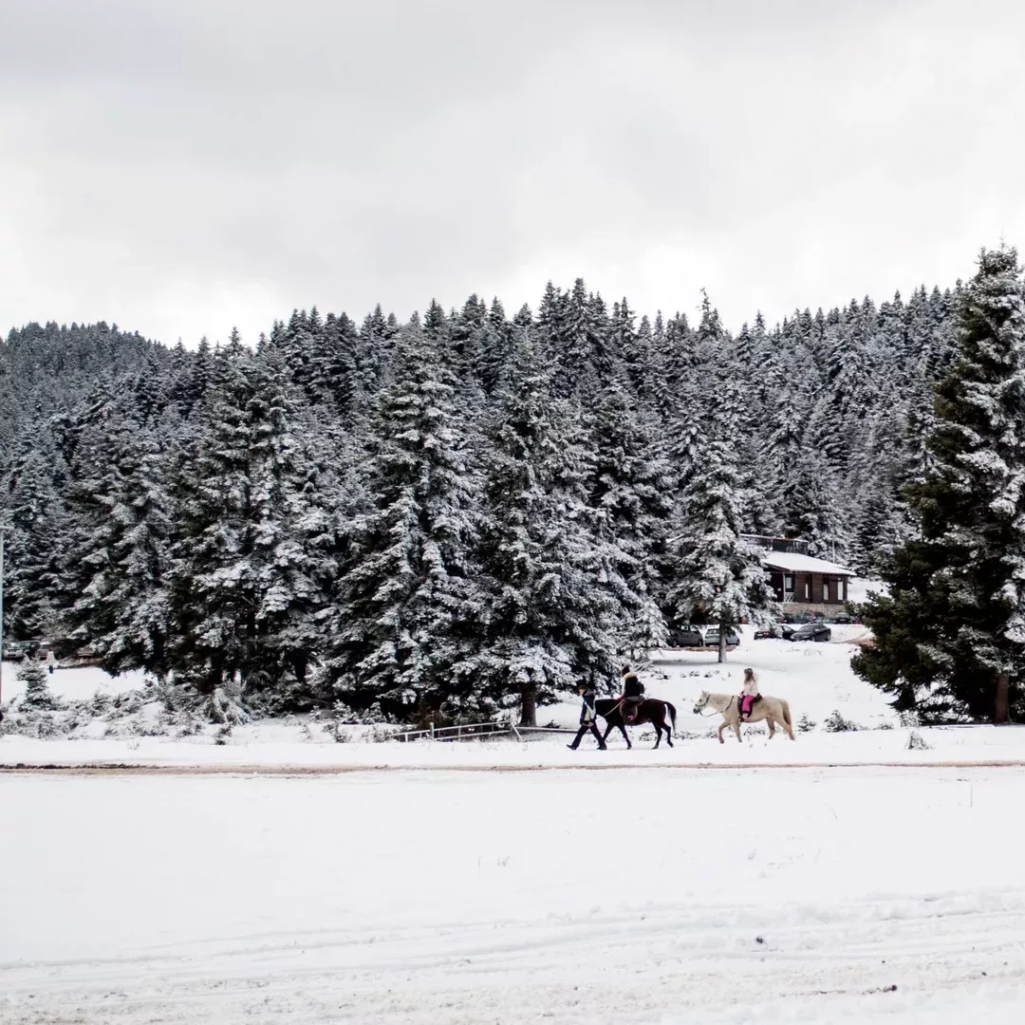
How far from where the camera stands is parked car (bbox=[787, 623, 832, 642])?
Result: 67.1m

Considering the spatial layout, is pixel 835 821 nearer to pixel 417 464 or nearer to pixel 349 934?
pixel 349 934

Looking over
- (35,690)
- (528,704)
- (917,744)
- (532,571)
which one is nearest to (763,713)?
(917,744)

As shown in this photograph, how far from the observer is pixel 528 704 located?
33.4 m

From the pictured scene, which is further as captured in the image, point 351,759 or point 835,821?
point 351,759

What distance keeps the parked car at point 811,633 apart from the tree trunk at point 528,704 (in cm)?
3739

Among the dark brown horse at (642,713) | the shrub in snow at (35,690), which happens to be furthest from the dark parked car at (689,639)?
the dark brown horse at (642,713)

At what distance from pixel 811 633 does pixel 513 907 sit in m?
62.2

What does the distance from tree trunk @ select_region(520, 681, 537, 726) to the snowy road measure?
1948cm

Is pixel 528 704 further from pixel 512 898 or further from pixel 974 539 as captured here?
pixel 512 898

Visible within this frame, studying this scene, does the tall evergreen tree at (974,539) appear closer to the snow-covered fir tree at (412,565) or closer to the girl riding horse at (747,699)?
the girl riding horse at (747,699)

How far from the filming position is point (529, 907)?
8820mm

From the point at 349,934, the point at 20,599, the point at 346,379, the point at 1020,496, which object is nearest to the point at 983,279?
the point at 1020,496

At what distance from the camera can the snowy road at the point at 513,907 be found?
7.04 metres

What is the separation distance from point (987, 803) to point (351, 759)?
11183 mm
